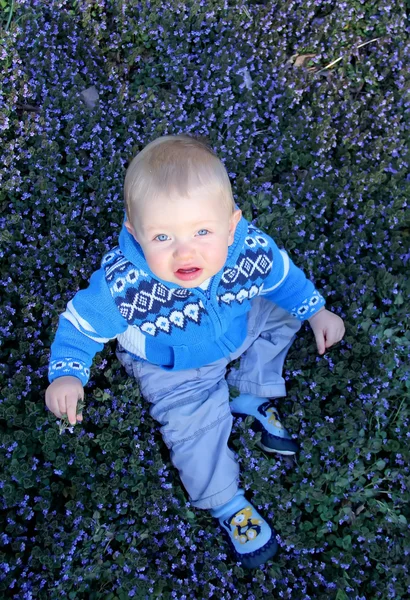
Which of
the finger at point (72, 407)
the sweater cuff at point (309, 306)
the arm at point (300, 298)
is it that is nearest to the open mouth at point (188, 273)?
the arm at point (300, 298)

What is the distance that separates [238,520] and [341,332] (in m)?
1.20

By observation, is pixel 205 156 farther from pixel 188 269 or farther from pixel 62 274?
pixel 62 274

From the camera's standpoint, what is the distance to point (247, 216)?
13.0 feet

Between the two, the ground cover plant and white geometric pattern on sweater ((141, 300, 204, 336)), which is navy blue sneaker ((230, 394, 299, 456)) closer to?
the ground cover plant

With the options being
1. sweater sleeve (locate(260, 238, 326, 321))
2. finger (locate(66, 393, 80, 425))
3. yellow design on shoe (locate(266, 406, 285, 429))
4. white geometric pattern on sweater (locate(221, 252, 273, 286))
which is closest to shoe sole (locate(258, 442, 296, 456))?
yellow design on shoe (locate(266, 406, 285, 429))

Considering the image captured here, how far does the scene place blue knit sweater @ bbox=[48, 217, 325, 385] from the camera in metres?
2.88

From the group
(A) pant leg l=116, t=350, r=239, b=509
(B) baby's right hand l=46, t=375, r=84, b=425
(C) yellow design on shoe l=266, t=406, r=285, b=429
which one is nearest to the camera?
(B) baby's right hand l=46, t=375, r=84, b=425

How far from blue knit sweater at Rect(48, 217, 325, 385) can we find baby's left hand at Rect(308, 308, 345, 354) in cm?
7

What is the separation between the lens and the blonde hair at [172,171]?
8.07 ft

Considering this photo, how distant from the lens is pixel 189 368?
3350 mm

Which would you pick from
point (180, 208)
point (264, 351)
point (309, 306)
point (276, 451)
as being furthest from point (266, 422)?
point (180, 208)

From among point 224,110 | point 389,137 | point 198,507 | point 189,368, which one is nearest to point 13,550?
point 198,507

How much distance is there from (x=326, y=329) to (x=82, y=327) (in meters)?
1.39

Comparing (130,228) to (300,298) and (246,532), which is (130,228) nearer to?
(300,298)
